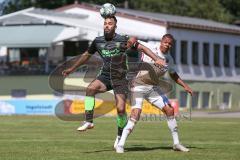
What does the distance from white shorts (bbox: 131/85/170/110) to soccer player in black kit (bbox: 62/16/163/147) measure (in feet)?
0.70

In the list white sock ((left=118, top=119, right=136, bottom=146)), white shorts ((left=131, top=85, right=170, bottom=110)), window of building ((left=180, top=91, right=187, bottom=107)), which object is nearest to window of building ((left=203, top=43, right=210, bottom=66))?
window of building ((left=180, top=91, right=187, bottom=107))

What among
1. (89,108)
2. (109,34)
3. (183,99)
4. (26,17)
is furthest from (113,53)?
(183,99)

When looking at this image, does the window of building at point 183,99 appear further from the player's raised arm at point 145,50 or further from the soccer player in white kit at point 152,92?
the player's raised arm at point 145,50

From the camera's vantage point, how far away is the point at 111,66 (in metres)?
14.4

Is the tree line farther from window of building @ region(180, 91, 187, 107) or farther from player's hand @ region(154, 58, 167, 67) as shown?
player's hand @ region(154, 58, 167, 67)

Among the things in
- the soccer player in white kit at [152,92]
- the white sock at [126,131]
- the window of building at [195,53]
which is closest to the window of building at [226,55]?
the window of building at [195,53]

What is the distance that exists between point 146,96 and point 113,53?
3.65 ft

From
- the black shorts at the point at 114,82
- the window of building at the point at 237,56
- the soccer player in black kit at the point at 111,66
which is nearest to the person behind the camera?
the soccer player in black kit at the point at 111,66

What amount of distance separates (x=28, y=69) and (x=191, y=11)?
31.3m

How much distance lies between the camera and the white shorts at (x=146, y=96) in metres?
14.7

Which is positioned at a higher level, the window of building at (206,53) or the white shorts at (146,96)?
the white shorts at (146,96)

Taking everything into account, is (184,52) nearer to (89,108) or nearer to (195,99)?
(195,99)

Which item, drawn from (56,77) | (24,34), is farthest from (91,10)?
(56,77)

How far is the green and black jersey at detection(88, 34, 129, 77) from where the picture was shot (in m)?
14.3
